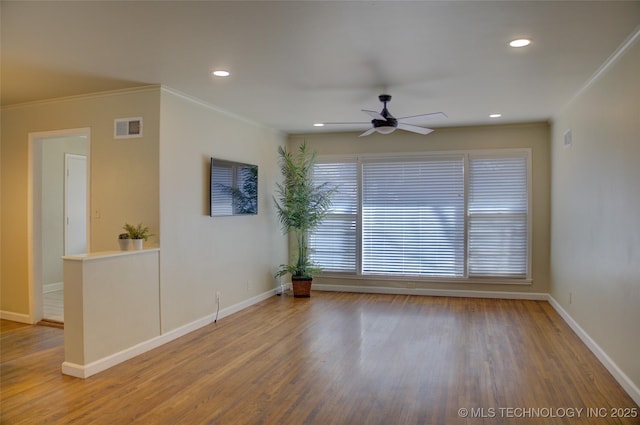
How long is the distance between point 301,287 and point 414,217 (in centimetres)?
205

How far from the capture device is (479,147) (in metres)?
6.61

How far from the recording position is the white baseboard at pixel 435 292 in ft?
21.1

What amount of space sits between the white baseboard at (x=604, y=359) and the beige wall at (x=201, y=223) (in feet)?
12.9

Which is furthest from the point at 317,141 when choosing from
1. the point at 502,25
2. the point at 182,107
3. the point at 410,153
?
the point at 502,25

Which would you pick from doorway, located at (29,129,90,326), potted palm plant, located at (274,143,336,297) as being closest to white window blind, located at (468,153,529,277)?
potted palm plant, located at (274,143,336,297)

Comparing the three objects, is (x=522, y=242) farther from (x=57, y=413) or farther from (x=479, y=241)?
(x=57, y=413)

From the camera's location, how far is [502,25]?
2.91m

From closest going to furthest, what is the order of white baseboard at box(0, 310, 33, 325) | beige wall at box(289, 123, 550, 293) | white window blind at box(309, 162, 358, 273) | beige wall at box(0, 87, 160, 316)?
1. beige wall at box(0, 87, 160, 316)
2. white baseboard at box(0, 310, 33, 325)
3. beige wall at box(289, 123, 550, 293)
4. white window blind at box(309, 162, 358, 273)

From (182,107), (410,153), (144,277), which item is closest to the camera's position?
(144,277)

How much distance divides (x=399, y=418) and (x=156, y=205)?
2.98 m

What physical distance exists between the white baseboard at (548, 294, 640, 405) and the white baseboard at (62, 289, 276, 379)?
12.9 ft

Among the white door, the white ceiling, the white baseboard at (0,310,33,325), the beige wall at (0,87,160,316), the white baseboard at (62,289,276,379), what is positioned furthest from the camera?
the white door

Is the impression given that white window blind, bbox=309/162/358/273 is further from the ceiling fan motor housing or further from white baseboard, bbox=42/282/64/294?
white baseboard, bbox=42/282/64/294

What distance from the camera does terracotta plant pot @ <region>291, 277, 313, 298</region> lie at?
664cm
